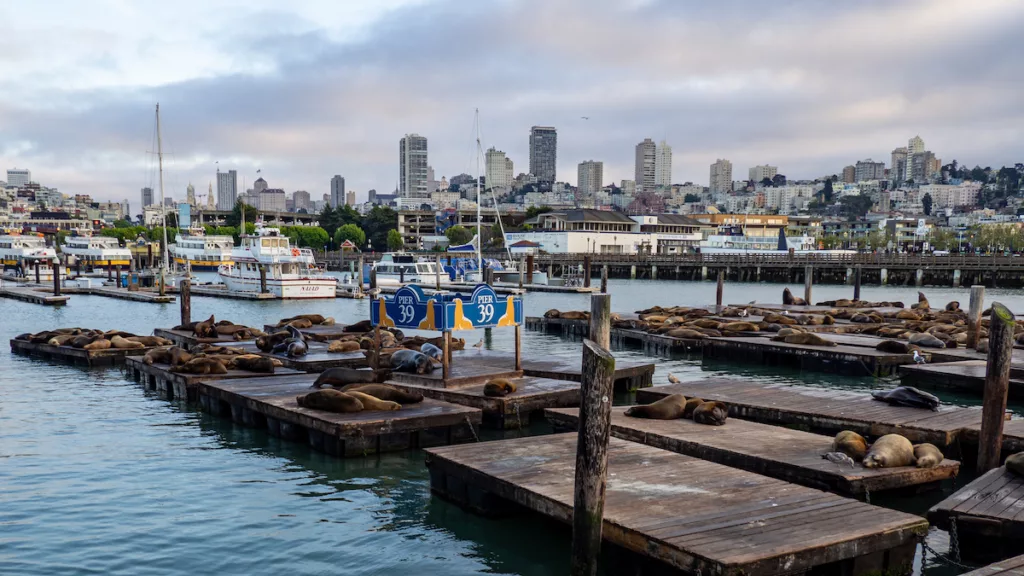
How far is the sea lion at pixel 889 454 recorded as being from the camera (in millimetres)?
8859

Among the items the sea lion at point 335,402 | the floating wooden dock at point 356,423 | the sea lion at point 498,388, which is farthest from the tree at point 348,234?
the sea lion at point 335,402

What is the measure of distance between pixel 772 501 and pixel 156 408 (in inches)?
476

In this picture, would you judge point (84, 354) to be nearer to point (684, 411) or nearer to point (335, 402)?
point (335, 402)

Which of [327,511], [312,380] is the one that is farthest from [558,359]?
[327,511]

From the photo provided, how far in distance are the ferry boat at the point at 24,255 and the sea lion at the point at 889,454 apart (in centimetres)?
6876

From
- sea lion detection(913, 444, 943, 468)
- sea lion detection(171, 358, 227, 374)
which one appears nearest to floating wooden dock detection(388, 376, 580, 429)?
sea lion detection(171, 358, 227, 374)

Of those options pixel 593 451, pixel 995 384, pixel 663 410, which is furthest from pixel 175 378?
pixel 995 384

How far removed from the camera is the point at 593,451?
6512 mm

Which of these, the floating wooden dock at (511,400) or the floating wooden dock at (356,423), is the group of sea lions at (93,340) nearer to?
the floating wooden dock at (356,423)

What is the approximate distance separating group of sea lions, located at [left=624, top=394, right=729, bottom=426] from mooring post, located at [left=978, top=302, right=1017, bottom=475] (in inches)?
125

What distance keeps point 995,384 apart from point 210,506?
9.18 meters

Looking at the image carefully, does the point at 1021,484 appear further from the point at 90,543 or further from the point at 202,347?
the point at 202,347

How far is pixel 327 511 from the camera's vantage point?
373 inches

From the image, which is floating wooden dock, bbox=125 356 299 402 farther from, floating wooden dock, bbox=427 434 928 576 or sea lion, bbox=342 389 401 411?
floating wooden dock, bbox=427 434 928 576
